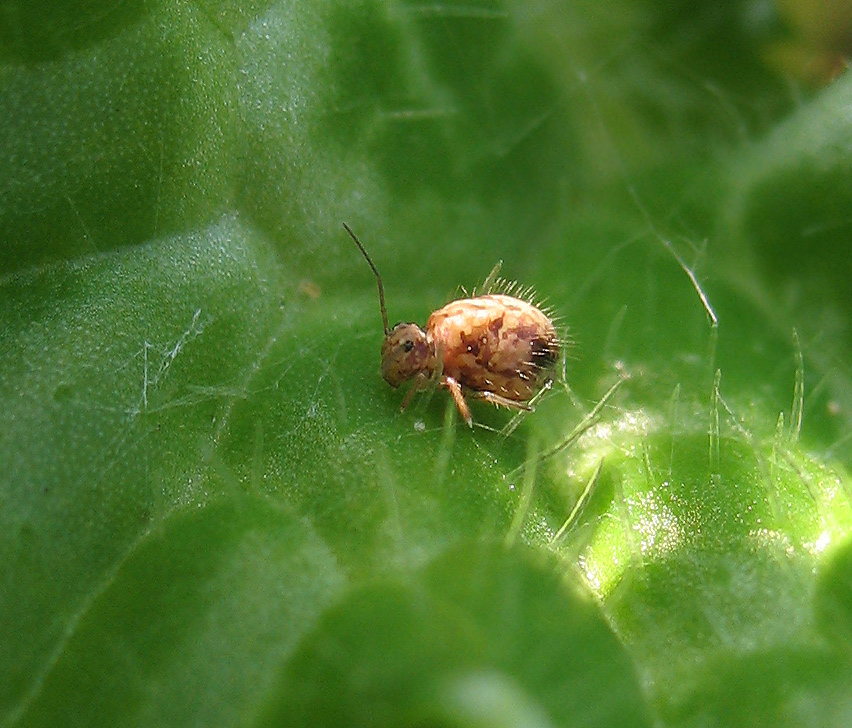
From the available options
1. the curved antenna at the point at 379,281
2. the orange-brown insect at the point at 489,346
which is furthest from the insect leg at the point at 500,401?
the curved antenna at the point at 379,281

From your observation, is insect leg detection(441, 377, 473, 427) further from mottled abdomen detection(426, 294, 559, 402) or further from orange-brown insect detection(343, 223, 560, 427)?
mottled abdomen detection(426, 294, 559, 402)

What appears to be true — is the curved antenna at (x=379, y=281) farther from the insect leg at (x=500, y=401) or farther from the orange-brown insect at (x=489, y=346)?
the insect leg at (x=500, y=401)

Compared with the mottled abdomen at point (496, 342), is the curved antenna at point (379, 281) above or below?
above

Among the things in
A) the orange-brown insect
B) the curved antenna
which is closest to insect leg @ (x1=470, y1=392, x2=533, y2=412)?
the orange-brown insect

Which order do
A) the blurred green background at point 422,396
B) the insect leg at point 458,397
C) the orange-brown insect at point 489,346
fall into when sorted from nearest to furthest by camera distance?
the blurred green background at point 422,396 < the insect leg at point 458,397 < the orange-brown insect at point 489,346

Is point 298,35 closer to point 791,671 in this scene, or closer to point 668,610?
point 668,610

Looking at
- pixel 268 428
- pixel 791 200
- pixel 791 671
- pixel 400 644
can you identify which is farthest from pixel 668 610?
pixel 791 200
